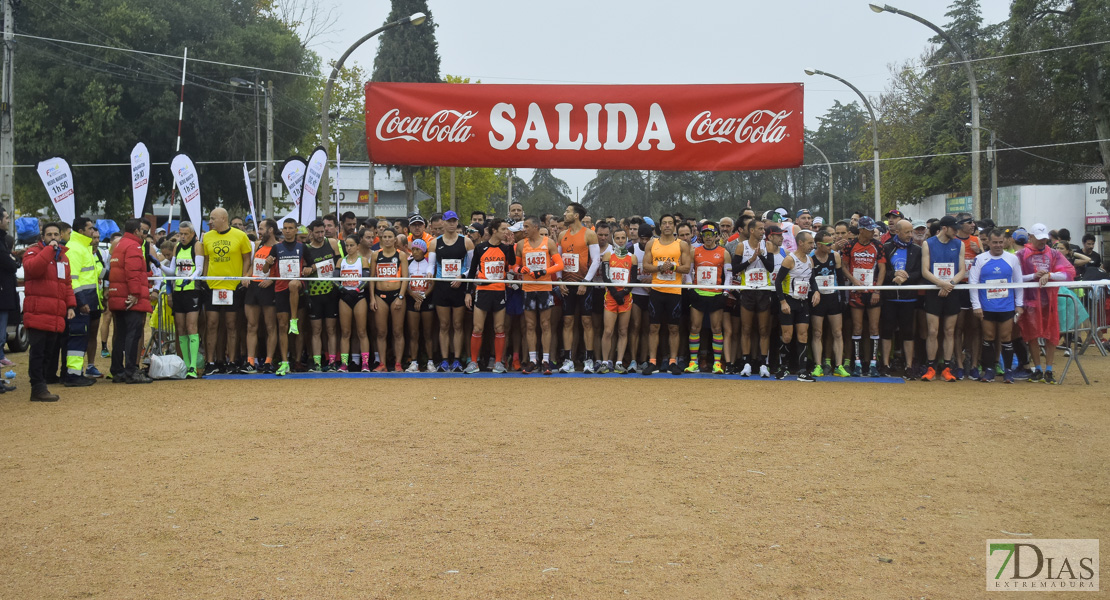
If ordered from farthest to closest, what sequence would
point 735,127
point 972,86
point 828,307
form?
point 972,86, point 828,307, point 735,127

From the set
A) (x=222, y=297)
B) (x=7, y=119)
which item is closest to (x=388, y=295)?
(x=222, y=297)

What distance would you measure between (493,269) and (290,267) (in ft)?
8.31

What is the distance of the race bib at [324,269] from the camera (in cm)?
1155

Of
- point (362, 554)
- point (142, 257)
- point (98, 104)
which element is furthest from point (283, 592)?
point (98, 104)

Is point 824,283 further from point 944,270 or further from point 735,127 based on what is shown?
point 735,127

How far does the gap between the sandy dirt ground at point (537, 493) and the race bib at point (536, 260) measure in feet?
6.89

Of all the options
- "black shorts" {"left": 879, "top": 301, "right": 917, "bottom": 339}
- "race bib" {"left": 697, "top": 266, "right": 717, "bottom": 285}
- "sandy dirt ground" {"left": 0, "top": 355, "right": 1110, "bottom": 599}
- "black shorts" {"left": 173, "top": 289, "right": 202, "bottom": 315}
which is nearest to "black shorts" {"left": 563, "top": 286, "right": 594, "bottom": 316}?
"race bib" {"left": 697, "top": 266, "right": 717, "bottom": 285}

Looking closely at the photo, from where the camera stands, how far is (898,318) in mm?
11508

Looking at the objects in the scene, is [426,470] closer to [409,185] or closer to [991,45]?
[409,185]

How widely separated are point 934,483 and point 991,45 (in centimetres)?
5552

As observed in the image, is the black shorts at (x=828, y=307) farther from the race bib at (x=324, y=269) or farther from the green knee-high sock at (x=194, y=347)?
the green knee-high sock at (x=194, y=347)

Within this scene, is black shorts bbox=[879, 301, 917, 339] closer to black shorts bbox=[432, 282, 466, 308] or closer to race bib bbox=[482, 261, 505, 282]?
race bib bbox=[482, 261, 505, 282]

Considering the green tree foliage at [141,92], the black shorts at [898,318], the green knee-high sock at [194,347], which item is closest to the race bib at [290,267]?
the green knee-high sock at [194,347]

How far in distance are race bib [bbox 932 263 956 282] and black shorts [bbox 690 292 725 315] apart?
2585mm
